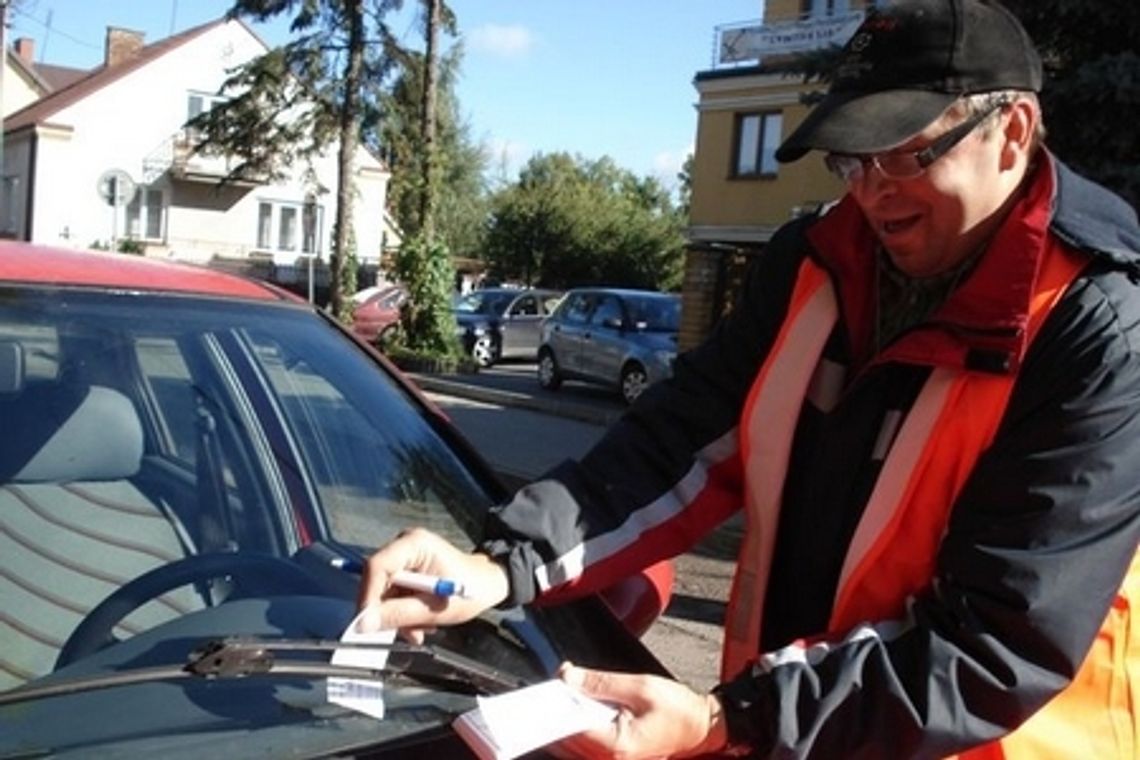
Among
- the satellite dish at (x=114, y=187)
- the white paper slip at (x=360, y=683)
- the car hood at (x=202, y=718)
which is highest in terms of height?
the satellite dish at (x=114, y=187)

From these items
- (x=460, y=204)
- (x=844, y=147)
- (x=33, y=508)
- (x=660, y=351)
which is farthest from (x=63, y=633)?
(x=460, y=204)

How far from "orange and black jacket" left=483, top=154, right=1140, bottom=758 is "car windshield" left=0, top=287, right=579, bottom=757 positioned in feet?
1.39

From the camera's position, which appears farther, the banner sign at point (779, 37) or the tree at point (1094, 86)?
the banner sign at point (779, 37)

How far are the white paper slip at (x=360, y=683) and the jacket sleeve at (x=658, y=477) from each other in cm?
27

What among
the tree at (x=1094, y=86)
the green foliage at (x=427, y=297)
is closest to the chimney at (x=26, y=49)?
the green foliage at (x=427, y=297)

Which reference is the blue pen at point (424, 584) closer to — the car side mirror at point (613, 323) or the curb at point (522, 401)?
the curb at point (522, 401)

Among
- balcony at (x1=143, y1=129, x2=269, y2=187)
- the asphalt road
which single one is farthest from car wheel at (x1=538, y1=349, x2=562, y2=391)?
balcony at (x1=143, y1=129, x2=269, y2=187)

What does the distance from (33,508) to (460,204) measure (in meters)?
57.6

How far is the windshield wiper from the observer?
167cm

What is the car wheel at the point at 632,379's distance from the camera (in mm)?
16547

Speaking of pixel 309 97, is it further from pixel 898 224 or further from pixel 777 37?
pixel 898 224

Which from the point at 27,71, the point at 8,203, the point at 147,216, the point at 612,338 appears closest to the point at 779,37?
the point at 612,338

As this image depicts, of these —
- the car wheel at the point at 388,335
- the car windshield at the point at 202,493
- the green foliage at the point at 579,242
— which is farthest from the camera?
the green foliage at the point at 579,242

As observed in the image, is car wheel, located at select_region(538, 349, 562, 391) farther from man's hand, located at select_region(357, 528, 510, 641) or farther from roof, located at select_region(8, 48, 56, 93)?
roof, located at select_region(8, 48, 56, 93)
